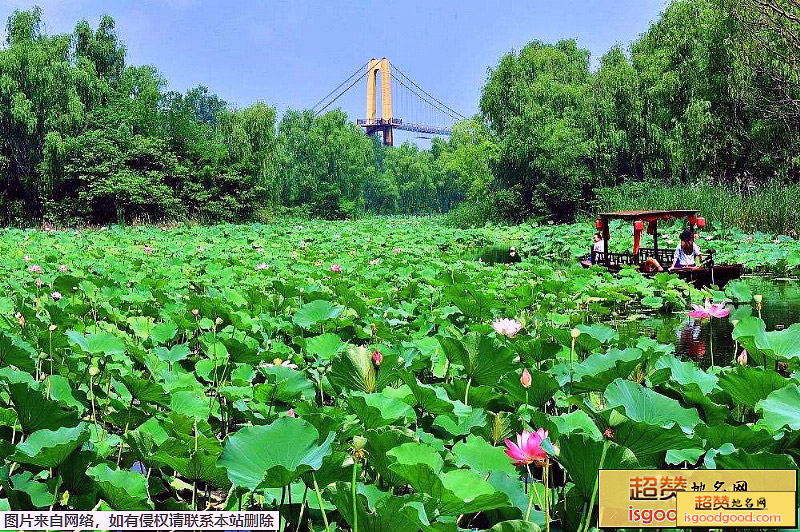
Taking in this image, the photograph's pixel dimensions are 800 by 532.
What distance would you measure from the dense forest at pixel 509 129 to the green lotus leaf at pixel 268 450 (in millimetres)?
12671

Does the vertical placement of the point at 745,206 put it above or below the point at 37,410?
above

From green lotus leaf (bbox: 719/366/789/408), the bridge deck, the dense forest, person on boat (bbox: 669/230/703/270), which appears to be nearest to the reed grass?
the dense forest

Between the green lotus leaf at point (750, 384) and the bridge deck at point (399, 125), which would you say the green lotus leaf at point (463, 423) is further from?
the bridge deck at point (399, 125)

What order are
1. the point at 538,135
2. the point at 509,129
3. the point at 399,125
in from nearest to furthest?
the point at 538,135 < the point at 509,129 < the point at 399,125

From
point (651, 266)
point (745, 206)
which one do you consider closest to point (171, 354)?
point (651, 266)

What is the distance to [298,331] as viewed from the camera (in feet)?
9.80

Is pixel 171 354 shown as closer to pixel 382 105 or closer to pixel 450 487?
pixel 450 487

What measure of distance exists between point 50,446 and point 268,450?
1.29 ft

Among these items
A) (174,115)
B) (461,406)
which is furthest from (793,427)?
(174,115)

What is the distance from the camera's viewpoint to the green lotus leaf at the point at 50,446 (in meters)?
Result: 1.13

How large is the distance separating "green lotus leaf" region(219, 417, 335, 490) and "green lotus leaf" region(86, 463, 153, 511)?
242 mm

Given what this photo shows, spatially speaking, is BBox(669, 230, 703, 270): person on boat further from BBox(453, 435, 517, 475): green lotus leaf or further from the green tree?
the green tree

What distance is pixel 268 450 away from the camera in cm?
103

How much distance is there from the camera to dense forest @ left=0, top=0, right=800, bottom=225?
1512 cm
